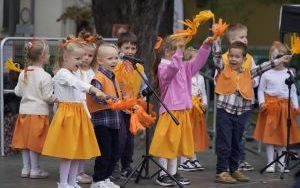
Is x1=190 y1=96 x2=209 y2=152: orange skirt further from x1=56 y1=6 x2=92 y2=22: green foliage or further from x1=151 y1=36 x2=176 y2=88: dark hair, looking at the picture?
x1=56 y1=6 x2=92 y2=22: green foliage

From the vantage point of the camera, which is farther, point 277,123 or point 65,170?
point 277,123

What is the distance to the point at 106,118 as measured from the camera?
325 inches

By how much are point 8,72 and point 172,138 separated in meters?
3.65

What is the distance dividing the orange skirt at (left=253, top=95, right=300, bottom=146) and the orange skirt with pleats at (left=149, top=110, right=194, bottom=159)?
6.05 feet

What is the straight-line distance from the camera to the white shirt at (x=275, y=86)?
33.9ft

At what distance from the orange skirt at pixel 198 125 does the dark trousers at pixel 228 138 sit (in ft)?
3.21

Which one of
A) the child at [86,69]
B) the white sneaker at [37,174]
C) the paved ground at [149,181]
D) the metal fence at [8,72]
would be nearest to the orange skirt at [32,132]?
the white sneaker at [37,174]

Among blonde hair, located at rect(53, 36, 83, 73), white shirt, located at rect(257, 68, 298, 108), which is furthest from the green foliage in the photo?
blonde hair, located at rect(53, 36, 83, 73)

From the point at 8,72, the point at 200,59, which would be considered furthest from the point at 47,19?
the point at 200,59

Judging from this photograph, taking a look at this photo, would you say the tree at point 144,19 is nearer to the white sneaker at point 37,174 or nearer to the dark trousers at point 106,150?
the white sneaker at point 37,174

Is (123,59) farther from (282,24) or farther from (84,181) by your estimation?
(282,24)

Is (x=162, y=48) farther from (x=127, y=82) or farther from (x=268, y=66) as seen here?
(x=268, y=66)

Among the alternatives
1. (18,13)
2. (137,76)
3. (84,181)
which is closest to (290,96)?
(137,76)

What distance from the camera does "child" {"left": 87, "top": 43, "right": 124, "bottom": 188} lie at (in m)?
8.25
